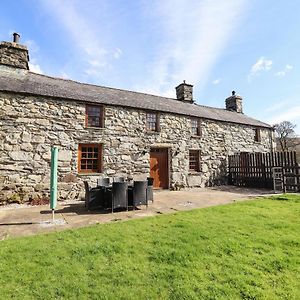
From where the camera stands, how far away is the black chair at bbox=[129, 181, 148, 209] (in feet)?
25.0

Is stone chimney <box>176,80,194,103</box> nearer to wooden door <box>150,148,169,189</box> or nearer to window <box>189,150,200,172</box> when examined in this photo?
window <box>189,150,200,172</box>

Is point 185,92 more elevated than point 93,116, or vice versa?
point 185,92

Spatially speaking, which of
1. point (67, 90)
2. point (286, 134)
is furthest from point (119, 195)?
point (286, 134)

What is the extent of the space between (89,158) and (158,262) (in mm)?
8228

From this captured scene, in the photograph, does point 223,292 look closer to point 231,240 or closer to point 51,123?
point 231,240

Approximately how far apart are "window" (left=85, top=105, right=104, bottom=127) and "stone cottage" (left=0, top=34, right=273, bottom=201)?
2.0 inches

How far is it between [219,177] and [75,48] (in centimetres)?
1161

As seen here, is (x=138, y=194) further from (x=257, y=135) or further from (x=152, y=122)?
(x=257, y=135)

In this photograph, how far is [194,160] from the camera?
14.7 meters

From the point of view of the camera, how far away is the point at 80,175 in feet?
35.0

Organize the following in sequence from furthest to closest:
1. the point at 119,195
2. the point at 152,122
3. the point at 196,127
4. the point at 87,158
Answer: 1. the point at 196,127
2. the point at 152,122
3. the point at 87,158
4. the point at 119,195

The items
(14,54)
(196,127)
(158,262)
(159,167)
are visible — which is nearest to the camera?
(158,262)

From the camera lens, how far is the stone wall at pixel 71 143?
954 centimetres

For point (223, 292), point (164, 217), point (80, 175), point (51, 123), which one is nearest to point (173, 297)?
point (223, 292)
